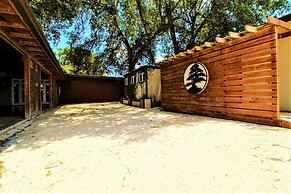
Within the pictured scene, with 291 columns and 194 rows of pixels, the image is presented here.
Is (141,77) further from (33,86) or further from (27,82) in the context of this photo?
(27,82)

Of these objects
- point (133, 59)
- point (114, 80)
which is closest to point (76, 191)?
point (133, 59)

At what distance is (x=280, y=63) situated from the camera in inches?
266

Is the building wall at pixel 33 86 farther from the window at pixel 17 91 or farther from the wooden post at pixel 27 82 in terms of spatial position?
the window at pixel 17 91

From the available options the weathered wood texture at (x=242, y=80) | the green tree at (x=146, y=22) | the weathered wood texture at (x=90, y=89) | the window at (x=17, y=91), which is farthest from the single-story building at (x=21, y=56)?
the weathered wood texture at (x=242, y=80)

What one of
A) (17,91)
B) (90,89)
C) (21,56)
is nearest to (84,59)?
(90,89)

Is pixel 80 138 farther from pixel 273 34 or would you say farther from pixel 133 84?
pixel 133 84

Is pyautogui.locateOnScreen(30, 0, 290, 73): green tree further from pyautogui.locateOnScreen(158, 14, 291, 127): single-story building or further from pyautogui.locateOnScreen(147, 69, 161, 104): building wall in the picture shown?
pyautogui.locateOnScreen(158, 14, 291, 127): single-story building

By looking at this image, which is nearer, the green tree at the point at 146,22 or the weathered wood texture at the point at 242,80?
the weathered wood texture at the point at 242,80

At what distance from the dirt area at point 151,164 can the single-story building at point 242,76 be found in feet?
4.65

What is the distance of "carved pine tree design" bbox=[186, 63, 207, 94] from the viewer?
7233 millimetres

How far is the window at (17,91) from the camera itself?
A: 538 inches

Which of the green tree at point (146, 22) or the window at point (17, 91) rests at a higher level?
the green tree at point (146, 22)

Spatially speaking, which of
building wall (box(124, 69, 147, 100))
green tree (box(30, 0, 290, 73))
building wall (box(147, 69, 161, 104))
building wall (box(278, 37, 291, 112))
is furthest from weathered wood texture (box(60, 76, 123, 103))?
building wall (box(278, 37, 291, 112))

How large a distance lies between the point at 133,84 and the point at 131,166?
40.1 feet
